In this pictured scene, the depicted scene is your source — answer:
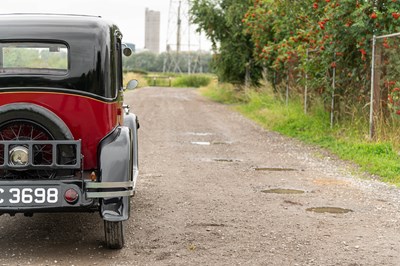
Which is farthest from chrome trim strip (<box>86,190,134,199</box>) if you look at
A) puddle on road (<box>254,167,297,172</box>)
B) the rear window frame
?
puddle on road (<box>254,167,297,172</box>)

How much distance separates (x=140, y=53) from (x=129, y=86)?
93497mm

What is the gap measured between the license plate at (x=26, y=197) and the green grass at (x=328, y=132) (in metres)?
5.59

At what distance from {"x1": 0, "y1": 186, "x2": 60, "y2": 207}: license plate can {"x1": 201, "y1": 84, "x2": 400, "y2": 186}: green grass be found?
5594 millimetres

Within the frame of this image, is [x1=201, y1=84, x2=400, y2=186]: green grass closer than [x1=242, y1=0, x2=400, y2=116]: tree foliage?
Yes

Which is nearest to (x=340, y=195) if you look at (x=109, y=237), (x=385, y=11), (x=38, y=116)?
(x=109, y=237)

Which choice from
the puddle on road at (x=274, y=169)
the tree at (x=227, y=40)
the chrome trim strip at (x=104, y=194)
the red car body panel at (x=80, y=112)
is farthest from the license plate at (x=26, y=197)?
the tree at (x=227, y=40)

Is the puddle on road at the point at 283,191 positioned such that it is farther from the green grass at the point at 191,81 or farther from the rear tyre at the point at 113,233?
the green grass at the point at 191,81

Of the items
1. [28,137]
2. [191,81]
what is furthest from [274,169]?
[191,81]

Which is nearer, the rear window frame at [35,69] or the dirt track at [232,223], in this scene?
the dirt track at [232,223]

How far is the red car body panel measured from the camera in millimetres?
6004

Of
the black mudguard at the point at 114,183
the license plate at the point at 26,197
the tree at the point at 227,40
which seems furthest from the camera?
the tree at the point at 227,40

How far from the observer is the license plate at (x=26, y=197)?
563 centimetres

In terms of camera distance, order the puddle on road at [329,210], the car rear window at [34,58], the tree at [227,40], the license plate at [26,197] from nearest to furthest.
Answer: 1. the license plate at [26,197]
2. the car rear window at [34,58]
3. the puddle on road at [329,210]
4. the tree at [227,40]

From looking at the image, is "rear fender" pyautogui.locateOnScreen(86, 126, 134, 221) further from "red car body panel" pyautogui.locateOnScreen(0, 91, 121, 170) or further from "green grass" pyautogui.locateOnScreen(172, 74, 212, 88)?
"green grass" pyautogui.locateOnScreen(172, 74, 212, 88)
